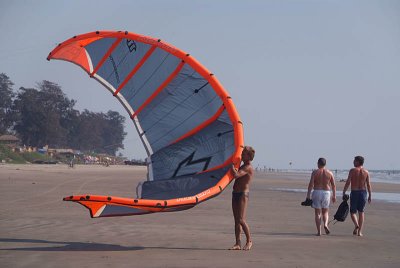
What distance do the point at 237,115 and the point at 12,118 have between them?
75.2m

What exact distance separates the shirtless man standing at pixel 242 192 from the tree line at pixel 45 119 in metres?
73.6

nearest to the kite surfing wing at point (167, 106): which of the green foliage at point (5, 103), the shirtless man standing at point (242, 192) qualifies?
the shirtless man standing at point (242, 192)

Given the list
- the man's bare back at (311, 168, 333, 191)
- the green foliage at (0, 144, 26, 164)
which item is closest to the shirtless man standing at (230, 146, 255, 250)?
the man's bare back at (311, 168, 333, 191)

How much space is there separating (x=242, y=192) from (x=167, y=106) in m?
2.32

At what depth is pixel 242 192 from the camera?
25.8ft

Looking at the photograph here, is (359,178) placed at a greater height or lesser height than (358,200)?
greater

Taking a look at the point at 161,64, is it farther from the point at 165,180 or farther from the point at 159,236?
the point at 159,236

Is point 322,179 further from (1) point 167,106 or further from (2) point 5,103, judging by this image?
(2) point 5,103

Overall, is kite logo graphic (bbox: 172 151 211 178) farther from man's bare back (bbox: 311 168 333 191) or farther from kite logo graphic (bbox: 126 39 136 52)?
man's bare back (bbox: 311 168 333 191)

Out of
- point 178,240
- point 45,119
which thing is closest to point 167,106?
point 178,240

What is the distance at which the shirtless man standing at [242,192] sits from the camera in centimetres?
773

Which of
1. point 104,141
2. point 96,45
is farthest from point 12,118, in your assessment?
point 96,45

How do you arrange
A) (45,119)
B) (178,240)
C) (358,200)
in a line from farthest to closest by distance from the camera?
(45,119), (358,200), (178,240)

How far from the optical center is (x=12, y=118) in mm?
79625
